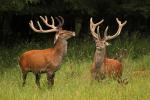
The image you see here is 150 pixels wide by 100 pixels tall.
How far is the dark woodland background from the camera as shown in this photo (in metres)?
19.2

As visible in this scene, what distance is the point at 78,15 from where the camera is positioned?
20.5 metres

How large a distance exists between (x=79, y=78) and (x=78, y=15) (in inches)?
348

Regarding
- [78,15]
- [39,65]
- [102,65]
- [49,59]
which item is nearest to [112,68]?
[102,65]

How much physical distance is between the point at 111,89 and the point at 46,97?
3.63ft

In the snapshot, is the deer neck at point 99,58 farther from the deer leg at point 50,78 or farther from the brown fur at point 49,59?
the deer leg at point 50,78

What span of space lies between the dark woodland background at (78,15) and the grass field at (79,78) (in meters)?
1.05

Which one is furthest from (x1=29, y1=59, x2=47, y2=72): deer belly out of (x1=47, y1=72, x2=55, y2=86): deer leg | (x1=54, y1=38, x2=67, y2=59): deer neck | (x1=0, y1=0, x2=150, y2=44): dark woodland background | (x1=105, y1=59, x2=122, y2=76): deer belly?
(x1=0, y1=0, x2=150, y2=44): dark woodland background

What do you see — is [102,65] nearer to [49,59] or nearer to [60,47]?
[60,47]

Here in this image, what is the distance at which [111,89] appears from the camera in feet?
31.8

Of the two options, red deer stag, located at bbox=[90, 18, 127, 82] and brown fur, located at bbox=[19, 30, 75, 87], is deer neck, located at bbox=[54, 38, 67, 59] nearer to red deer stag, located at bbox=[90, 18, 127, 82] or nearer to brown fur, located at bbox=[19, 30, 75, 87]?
brown fur, located at bbox=[19, 30, 75, 87]

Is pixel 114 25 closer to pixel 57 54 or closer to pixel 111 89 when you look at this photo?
pixel 57 54

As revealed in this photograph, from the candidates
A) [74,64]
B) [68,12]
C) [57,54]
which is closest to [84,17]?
[68,12]

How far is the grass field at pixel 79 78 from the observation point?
9.44 m

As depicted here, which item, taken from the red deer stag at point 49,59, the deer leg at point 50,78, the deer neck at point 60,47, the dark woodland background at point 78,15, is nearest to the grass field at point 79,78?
the deer leg at point 50,78
